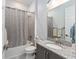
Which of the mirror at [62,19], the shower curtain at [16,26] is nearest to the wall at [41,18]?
the mirror at [62,19]

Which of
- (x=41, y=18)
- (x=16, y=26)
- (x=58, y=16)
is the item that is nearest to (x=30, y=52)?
(x=16, y=26)

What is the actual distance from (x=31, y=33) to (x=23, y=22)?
2.00ft

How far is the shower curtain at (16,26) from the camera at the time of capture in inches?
140

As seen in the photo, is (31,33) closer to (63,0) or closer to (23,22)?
(23,22)

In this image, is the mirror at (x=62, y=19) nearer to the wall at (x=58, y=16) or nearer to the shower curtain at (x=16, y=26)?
Result: the wall at (x=58, y=16)

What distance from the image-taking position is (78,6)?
105cm

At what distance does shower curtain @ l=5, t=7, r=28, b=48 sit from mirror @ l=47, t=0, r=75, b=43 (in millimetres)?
1074

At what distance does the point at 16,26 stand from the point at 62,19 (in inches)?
69.8

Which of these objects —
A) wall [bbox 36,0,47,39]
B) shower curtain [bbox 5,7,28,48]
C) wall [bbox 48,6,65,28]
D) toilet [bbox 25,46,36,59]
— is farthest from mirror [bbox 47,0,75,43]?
shower curtain [bbox 5,7,28,48]

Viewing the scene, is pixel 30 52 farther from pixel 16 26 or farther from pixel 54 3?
pixel 54 3

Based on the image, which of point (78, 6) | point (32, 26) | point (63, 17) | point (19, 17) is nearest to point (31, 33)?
point (32, 26)

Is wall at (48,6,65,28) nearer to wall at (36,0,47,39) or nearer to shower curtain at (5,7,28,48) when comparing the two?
wall at (36,0,47,39)

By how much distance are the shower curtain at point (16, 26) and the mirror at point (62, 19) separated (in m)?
1.07

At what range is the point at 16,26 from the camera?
12.6 feet
